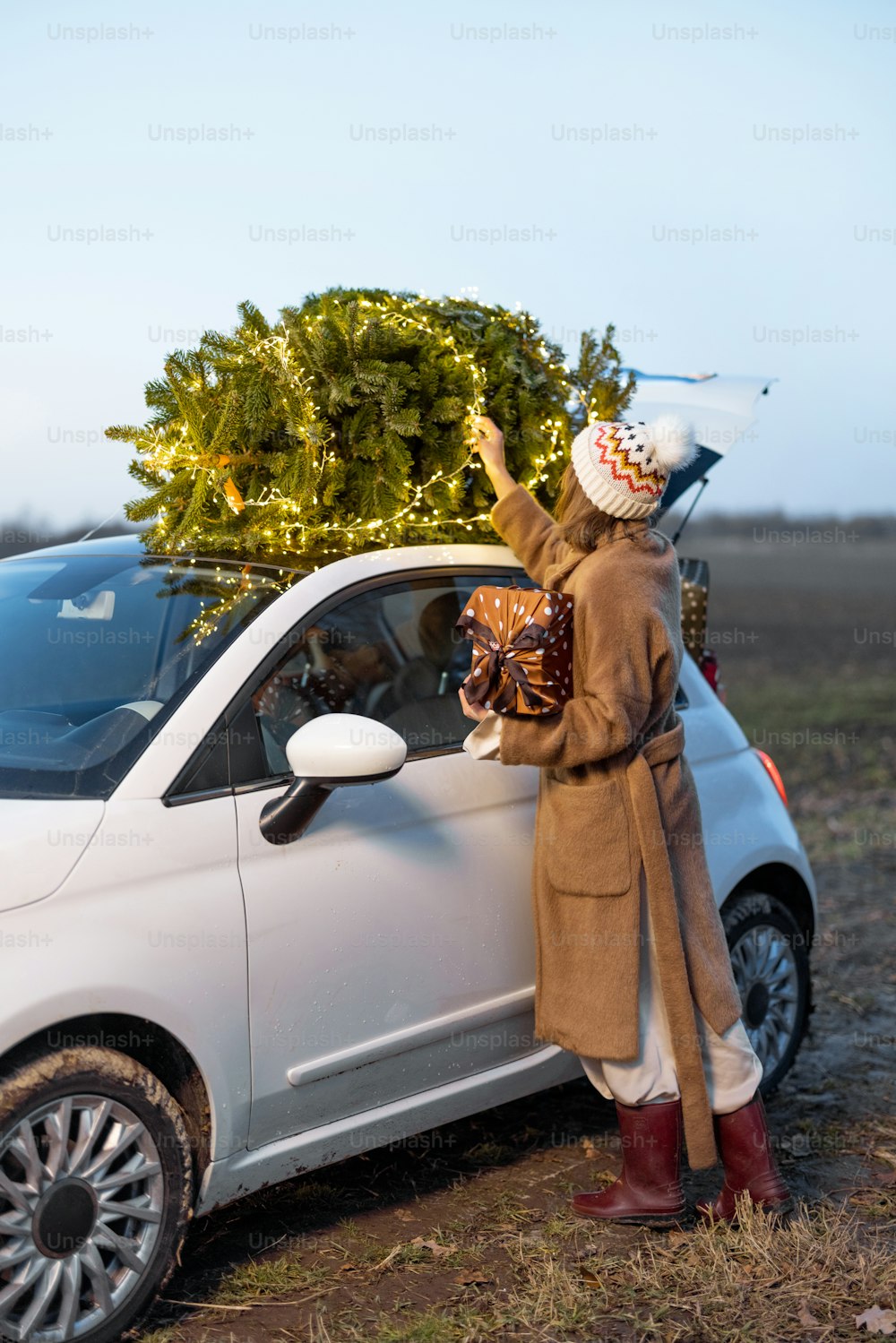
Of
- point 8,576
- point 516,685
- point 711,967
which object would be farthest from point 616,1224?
point 8,576

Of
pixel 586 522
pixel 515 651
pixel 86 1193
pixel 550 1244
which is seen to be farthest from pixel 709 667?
pixel 86 1193

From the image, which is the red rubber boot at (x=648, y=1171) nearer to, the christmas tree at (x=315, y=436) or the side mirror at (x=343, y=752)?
the side mirror at (x=343, y=752)

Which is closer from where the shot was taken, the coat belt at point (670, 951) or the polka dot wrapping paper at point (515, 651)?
the polka dot wrapping paper at point (515, 651)

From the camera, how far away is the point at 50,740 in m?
3.14

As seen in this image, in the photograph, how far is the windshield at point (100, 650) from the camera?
9.98ft

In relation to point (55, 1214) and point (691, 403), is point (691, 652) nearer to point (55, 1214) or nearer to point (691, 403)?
point (691, 403)

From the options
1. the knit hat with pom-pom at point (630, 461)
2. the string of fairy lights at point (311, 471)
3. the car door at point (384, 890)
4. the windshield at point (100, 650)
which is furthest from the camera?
the string of fairy lights at point (311, 471)

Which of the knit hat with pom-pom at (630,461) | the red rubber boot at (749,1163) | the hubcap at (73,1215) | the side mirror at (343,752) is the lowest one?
the red rubber boot at (749,1163)

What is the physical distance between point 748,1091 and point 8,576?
2.43 meters

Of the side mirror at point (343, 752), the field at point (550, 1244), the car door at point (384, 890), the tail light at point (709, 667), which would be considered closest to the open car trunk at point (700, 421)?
the tail light at point (709, 667)

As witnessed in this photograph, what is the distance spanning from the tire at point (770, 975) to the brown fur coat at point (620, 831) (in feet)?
2.57

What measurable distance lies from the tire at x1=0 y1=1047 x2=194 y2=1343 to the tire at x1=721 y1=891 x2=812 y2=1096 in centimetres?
206

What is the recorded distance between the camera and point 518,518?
12.7 feet

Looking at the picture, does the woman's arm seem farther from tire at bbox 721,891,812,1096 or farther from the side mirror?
tire at bbox 721,891,812,1096
